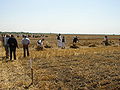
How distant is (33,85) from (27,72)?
8.10 ft

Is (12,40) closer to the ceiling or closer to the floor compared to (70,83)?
closer to the ceiling

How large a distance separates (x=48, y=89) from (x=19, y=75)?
9.70ft

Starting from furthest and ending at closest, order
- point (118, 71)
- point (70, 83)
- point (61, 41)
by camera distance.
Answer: point (61, 41), point (118, 71), point (70, 83)

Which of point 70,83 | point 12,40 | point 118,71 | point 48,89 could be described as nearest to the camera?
point 48,89

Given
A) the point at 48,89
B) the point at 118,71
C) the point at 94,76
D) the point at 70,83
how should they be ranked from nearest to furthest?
the point at 48,89 → the point at 70,83 → the point at 94,76 → the point at 118,71

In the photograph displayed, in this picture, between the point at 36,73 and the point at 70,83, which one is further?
the point at 36,73

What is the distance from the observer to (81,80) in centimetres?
854

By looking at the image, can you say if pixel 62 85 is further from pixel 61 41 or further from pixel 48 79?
pixel 61 41

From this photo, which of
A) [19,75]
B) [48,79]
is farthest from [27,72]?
[48,79]

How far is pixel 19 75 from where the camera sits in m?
10.1

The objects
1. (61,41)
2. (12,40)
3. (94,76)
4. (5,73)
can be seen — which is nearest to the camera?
(94,76)

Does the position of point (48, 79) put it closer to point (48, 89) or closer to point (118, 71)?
point (48, 89)

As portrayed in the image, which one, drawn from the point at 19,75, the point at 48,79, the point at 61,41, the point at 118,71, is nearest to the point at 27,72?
the point at 19,75

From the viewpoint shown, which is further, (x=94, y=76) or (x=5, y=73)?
(x=5, y=73)
